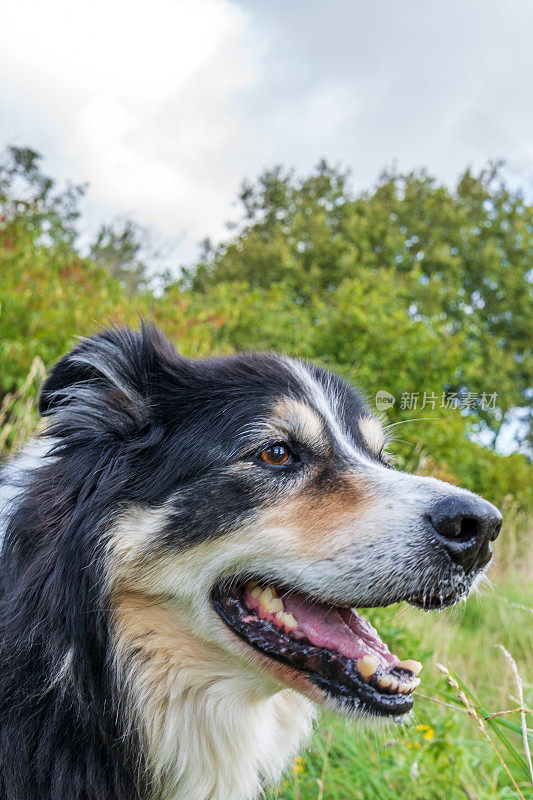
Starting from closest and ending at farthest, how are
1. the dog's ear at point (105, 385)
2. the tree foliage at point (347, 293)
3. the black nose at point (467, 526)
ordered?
1. the black nose at point (467, 526)
2. the dog's ear at point (105, 385)
3. the tree foliage at point (347, 293)

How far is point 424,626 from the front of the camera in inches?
197

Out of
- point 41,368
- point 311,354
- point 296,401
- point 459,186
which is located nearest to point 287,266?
point 459,186

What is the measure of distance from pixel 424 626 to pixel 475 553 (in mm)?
3240

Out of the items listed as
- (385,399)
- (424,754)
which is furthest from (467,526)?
(385,399)

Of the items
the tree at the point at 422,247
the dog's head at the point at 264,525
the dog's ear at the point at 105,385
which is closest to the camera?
the dog's head at the point at 264,525

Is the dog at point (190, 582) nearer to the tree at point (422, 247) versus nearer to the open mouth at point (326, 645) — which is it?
the open mouth at point (326, 645)

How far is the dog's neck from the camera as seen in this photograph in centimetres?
216

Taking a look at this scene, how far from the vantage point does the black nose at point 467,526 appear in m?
1.98

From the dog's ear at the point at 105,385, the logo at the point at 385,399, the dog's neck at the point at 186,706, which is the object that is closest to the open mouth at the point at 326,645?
the dog's neck at the point at 186,706

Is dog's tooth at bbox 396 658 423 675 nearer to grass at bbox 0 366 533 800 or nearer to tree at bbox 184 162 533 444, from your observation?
Result: grass at bbox 0 366 533 800

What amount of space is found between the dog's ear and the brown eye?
0.47m

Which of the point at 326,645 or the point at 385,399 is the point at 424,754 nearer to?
the point at 326,645

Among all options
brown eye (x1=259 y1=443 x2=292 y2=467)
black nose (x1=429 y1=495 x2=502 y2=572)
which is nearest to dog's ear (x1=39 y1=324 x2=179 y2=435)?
brown eye (x1=259 y1=443 x2=292 y2=467)

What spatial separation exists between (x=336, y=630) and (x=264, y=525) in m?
0.46
